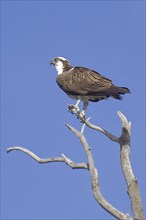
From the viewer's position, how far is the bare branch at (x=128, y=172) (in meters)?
12.8

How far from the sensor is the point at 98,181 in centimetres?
1277

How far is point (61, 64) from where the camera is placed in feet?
56.5

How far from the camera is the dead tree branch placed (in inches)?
492

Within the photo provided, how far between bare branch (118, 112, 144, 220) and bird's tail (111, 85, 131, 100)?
103 centimetres

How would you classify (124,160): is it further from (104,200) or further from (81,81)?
(81,81)

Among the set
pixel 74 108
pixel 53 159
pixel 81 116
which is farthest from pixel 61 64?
pixel 53 159

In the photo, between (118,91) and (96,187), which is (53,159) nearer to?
(96,187)

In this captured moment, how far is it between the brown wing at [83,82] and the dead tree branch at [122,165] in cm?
146

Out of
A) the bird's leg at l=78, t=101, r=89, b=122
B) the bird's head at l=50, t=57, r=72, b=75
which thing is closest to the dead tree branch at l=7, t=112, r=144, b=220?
the bird's leg at l=78, t=101, r=89, b=122

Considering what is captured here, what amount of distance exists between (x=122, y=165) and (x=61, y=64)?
15.6ft

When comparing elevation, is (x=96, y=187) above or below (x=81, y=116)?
below

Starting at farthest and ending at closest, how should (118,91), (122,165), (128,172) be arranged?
(118,91) < (122,165) < (128,172)

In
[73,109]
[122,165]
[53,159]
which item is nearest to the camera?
[122,165]

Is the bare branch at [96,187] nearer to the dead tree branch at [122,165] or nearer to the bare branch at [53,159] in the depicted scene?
the dead tree branch at [122,165]
